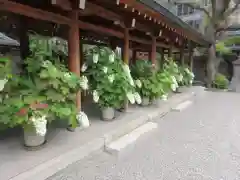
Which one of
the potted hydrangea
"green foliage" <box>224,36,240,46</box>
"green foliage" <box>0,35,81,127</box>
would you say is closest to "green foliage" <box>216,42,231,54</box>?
"green foliage" <box>224,36,240,46</box>

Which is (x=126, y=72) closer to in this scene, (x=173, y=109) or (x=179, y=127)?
(x=179, y=127)

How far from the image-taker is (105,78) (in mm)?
3562

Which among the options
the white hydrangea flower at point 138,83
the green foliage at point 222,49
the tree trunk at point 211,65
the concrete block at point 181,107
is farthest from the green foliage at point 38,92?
the green foliage at point 222,49

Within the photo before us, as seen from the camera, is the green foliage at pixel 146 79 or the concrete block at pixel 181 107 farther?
the concrete block at pixel 181 107

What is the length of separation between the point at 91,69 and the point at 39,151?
1.56m

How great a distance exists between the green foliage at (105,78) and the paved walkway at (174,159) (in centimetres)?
81

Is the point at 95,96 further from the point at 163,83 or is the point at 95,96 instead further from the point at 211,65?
the point at 211,65

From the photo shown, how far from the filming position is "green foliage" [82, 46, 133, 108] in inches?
140

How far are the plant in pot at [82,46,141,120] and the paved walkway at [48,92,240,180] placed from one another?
0.80 m

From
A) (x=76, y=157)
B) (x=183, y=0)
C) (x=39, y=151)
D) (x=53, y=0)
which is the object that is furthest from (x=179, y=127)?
(x=183, y=0)

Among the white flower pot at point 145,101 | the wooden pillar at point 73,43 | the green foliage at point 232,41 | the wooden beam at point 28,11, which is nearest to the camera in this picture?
the wooden beam at point 28,11

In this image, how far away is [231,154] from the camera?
3.23 m

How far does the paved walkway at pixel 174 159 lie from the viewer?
8.38ft

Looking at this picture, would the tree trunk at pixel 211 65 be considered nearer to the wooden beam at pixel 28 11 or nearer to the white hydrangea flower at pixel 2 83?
the wooden beam at pixel 28 11
